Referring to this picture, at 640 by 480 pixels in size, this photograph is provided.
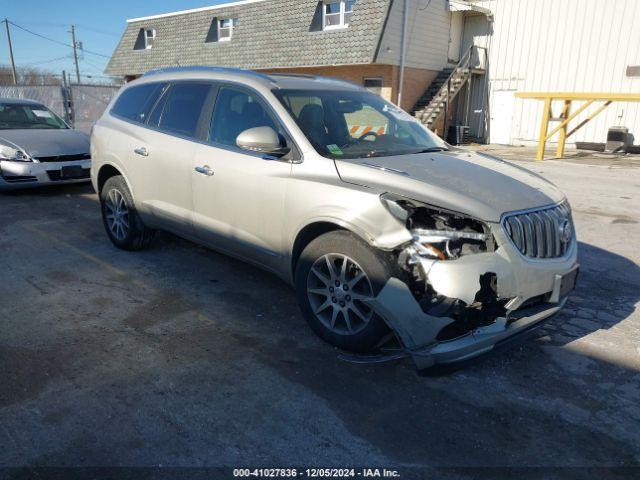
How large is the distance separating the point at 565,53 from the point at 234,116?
61.4 feet

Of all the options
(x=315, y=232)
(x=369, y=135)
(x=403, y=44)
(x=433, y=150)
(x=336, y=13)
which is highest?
(x=336, y=13)

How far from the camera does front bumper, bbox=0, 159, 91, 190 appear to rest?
8102 mm

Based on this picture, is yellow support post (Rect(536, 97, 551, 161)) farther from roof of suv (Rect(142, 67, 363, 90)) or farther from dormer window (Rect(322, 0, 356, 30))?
roof of suv (Rect(142, 67, 363, 90))

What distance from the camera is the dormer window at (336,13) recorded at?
20.2m

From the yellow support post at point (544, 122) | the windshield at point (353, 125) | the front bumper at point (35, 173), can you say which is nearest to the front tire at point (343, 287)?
the windshield at point (353, 125)

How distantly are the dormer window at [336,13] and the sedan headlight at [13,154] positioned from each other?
15.0 meters

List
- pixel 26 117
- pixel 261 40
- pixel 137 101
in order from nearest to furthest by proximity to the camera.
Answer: pixel 137 101
pixel 26 117
pixel 261 40

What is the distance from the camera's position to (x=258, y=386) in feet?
A: 10.3

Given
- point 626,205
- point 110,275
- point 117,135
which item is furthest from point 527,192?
point 626,205

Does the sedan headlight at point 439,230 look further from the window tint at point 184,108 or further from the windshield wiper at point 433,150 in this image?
the window tint at point 184,108

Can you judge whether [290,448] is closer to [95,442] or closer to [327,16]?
[95,442]

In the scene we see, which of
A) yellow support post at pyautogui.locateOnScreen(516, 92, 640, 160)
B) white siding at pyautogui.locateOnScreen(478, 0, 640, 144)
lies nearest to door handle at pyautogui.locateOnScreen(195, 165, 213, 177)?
yellow support post at pyautogui.locateOnScreen(516, 92, 640, 160)

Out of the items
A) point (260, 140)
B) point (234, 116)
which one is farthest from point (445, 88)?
point (260, 140)

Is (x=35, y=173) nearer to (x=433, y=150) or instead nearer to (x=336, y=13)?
(x=433, y=150)
